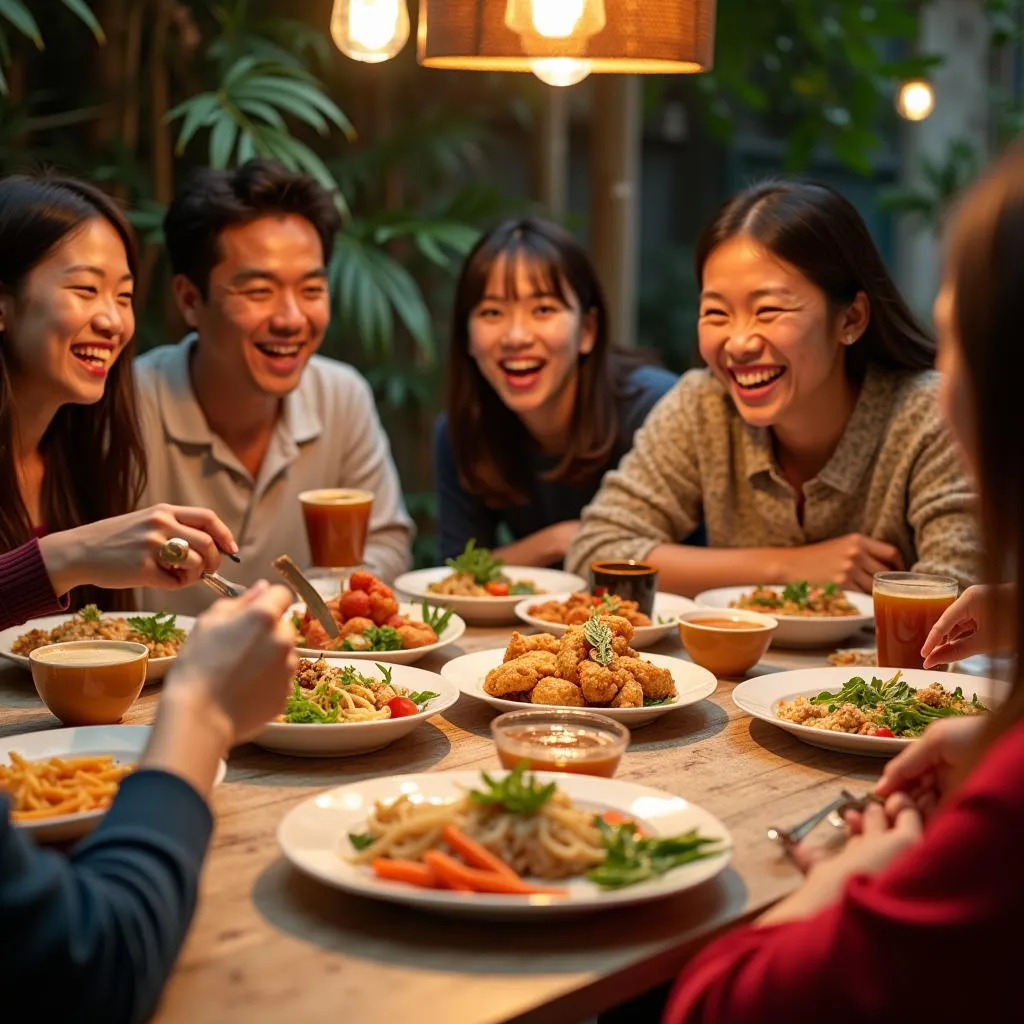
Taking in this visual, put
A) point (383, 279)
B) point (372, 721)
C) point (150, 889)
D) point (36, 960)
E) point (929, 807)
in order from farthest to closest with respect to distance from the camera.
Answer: point (383, 279) < point (372, 721) < point (929, 807) < point (150, 889) < point (36, 960)

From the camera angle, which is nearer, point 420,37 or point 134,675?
point 134,675

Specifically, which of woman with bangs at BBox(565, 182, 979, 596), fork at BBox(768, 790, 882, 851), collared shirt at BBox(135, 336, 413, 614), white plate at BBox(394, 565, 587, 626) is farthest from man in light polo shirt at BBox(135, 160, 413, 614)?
fork at BBox(768, 790, 882, 851)

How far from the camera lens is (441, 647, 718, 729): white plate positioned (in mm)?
1906

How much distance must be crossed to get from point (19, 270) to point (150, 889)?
200cm

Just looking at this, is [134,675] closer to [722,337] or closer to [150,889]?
[150,889]

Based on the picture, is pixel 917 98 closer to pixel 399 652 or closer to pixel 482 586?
→ pixel 482 586

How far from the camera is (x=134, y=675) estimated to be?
187 cm

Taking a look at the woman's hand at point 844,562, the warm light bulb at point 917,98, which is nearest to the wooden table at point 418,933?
the woman's hand at point 844,562

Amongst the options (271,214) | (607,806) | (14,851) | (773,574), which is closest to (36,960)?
(14,851)

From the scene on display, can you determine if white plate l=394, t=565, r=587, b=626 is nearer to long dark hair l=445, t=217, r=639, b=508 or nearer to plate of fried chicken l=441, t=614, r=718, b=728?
plate of fried chicken l=441, t=614, r=718, b=728

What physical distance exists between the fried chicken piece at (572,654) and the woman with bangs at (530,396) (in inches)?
58.6

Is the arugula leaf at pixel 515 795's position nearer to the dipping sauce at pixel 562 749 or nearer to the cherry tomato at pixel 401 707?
the dipping sauce at pixel 562 749

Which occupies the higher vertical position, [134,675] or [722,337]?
[722,337]

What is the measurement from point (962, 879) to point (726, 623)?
1.22 metres
